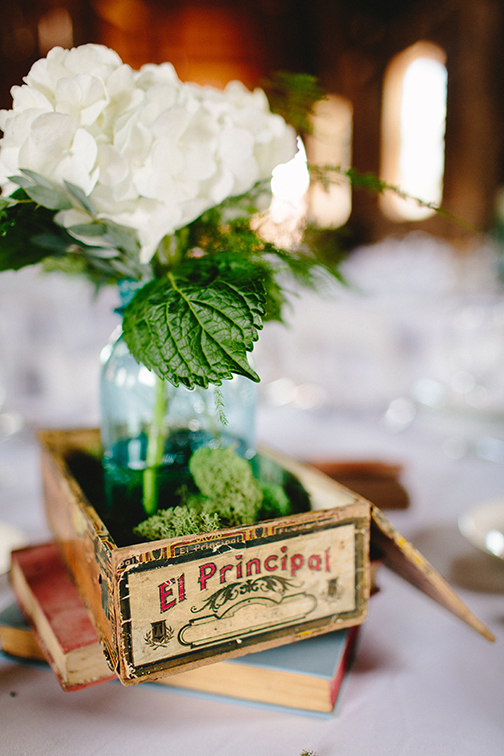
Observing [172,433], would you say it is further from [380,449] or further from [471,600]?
[380,449]

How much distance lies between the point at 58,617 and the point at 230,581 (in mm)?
177

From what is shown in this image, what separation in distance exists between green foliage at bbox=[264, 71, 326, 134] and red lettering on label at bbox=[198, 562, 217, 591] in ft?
1.50

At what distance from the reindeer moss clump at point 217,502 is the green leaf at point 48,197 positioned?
0.79ft

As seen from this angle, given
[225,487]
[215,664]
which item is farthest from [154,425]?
[215,664]

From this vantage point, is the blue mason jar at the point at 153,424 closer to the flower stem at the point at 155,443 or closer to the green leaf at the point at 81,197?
the flower stem at the point at 155,443

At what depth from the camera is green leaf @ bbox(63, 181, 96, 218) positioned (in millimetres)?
397

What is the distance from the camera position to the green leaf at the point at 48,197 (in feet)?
1.30

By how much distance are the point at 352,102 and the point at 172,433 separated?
5.82 metres

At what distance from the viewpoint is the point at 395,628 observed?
0.57 metres

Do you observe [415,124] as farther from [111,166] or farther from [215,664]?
[215,664]

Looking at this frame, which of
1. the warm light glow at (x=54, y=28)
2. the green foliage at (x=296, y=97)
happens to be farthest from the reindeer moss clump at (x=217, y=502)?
the warm light glow at (x=54, y=28)

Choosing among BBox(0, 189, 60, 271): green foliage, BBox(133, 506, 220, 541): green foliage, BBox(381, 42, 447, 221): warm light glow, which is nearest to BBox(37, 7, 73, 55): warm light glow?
BBox(381, 42, 447, 221): warm light glow

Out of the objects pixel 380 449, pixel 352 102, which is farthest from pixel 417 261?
pixel 352 102

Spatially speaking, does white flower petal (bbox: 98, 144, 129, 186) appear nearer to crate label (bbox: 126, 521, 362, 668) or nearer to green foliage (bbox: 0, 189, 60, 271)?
green foliage (bbox: 0, 189, 60, 271)
